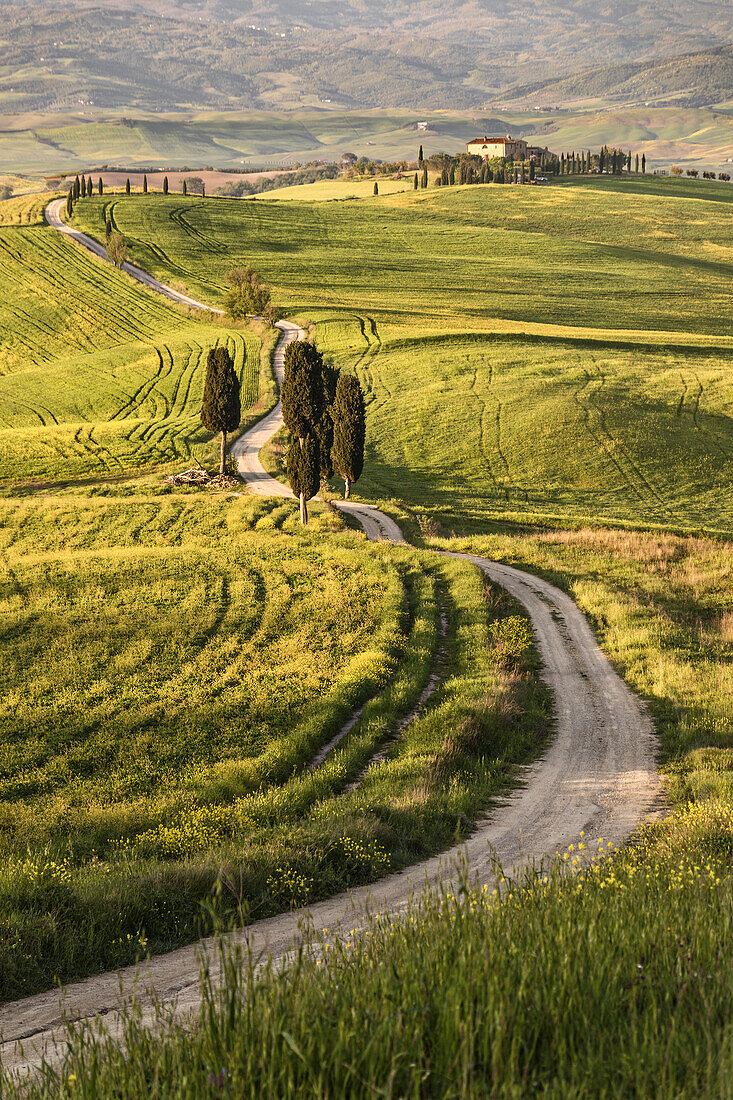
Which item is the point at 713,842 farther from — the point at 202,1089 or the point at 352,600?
the point at 352,600

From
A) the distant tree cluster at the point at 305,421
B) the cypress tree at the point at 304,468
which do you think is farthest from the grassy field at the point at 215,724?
the distant tree cluster at the point at 305,421

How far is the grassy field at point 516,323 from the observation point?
63094mm

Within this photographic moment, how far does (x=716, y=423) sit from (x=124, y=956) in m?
71.2

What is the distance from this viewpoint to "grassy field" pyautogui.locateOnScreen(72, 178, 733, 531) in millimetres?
63094

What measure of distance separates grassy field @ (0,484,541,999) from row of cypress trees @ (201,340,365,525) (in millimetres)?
3677

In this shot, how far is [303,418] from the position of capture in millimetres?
44344

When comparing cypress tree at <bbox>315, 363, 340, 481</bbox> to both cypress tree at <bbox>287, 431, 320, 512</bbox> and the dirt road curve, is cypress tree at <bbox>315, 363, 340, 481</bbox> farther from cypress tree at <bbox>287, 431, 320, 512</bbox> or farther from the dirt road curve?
the dirt road curve

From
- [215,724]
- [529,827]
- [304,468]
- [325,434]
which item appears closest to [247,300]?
[325,434]

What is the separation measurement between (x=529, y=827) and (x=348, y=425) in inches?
1546

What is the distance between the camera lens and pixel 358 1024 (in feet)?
13.4

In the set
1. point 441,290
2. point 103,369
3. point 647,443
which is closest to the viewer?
point 647,443

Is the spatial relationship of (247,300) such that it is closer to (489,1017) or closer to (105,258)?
(105,258)

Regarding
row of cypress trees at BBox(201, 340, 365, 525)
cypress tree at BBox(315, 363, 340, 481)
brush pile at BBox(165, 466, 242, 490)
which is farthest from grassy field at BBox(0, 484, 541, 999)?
brush pile at BBox(165, 466, 242, 490)

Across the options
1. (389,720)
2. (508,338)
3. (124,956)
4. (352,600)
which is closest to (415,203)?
(508,338)
